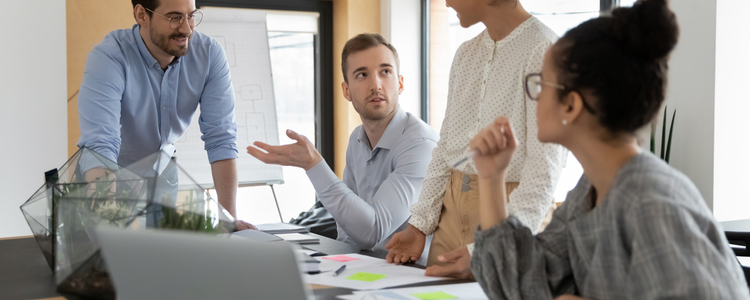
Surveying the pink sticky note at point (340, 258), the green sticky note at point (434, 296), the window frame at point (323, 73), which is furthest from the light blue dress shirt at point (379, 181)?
the window frame at point (323, 73)

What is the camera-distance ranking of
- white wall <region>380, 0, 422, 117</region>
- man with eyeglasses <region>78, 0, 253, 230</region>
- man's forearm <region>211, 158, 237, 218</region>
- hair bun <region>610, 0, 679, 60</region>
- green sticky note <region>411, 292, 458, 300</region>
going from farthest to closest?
white wall <region>380, 0, 422, 117</region>
man's forearm <region>211, 158, 237, 218</region>
man with eyeglasses <region>78, 0, 253, 230</region>
green sticky note <region>411, 292, 458, 300</region>
hair bun <region>610, 0, 679, 60</region>

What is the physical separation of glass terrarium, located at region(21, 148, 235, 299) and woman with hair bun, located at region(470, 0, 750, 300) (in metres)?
0.47

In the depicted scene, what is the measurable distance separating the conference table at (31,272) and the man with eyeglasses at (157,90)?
1.57 ft

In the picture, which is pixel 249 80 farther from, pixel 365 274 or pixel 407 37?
pixel 365 274

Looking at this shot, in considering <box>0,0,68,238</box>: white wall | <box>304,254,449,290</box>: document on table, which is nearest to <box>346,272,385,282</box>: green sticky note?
<box>304,254,449,290</box>: document on table

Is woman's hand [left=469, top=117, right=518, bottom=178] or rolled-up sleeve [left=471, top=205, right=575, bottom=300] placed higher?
woman's hand [left=469, top=117, right=518, bottom=178]

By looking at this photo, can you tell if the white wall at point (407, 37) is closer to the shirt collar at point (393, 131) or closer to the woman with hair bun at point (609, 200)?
the shirt collar at point (393, 131)

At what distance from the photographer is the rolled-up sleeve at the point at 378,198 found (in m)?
1.84

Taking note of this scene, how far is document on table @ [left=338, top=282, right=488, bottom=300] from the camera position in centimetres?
104

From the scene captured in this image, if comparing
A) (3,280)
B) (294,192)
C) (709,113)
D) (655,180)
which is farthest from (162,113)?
(294,192)

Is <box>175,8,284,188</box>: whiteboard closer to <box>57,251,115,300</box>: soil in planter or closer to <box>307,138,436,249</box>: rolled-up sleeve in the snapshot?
<box>307,138,436,249</box>: rolled-up sleeve

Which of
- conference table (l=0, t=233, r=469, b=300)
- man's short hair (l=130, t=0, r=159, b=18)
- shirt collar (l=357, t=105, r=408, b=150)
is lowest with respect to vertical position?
conference table (l=0, t=233, r=469, b=300)

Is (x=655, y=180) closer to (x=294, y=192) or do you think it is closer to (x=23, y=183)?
(x=23, y=183)

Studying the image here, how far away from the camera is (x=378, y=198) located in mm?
1974
